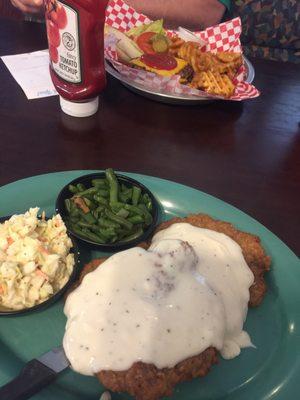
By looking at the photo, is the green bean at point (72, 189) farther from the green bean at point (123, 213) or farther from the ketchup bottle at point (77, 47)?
the ketchup bottle at point (77, 47)

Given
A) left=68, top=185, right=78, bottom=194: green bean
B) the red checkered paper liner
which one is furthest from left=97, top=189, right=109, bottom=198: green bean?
the red checkered paper liner

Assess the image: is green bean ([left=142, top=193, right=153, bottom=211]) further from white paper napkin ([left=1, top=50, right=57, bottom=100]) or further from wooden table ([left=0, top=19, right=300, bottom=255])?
white paper napkin ([left=1, top=50, right=57, bottom=100])

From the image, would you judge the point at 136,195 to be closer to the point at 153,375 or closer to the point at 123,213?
the point at 123,213

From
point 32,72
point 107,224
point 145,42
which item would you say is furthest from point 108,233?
point 145,42

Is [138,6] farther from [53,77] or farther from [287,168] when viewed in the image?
[287,168]

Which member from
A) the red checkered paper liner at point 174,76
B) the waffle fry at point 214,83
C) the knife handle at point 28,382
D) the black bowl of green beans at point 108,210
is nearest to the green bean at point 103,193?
the black bowl of green beans at point 108,210

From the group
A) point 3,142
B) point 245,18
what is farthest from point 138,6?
point 3,142

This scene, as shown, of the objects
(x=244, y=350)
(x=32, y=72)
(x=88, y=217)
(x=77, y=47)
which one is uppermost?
(x=77, y=47)
